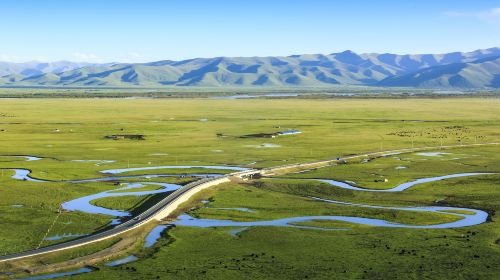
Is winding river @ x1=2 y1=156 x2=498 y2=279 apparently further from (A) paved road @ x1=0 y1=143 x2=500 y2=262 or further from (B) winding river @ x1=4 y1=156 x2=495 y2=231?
(A) paved road @ x1=0 y1=143 x2=500 y2=262

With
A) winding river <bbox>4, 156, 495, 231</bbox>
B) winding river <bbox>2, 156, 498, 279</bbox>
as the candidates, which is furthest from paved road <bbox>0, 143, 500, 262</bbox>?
winding river <bbox>4, 156, 495, 231</bbox>

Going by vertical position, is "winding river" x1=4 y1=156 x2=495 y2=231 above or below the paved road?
below

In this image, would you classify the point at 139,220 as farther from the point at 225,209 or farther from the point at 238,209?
the point at 238,209

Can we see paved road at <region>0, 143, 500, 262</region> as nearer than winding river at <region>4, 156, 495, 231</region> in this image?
Yes

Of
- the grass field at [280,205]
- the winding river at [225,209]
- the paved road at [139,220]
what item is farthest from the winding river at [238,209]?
the paved road at [139,220]

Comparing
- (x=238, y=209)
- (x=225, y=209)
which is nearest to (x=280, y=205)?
(x=238, y=209)

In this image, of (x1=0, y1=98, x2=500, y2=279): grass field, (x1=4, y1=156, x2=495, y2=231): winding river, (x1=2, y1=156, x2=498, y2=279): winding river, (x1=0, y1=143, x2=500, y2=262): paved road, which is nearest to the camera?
(x1=0, y1=98, x2=500, y2=279): grass field

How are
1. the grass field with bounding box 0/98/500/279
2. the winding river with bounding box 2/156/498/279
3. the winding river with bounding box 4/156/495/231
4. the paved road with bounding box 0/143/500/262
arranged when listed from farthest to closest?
the winding river with bounding box 4/156/495/231 → the winding river with bounding box 2/156/498/279 → the paved road with bounding box 0/143/500/262 → the grass field with bounding box 0/98/500/279

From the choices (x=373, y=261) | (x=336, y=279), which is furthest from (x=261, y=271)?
(x=373, y=261)

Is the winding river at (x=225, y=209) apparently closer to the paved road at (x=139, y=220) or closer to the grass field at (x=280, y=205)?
the grass field at (x=280, y=205)

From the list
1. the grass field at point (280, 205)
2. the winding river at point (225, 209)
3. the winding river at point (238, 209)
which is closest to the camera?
the grass field at point (280, 205)

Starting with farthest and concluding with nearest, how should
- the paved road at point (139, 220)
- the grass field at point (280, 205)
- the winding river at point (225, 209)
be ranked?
1. the winding river at point (225, 209)
2. the paved road at point (139, 220)
3. the grass field at point (280, 205)
